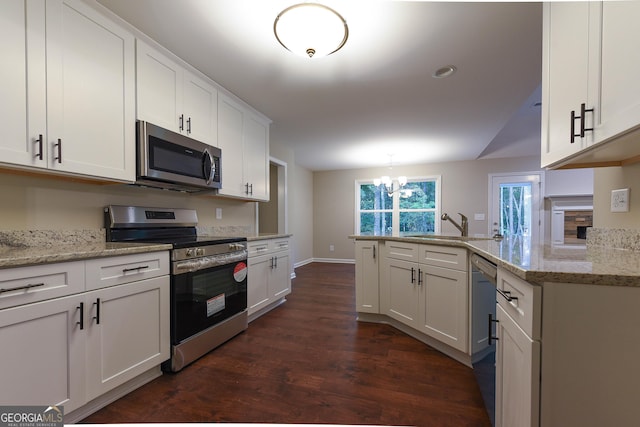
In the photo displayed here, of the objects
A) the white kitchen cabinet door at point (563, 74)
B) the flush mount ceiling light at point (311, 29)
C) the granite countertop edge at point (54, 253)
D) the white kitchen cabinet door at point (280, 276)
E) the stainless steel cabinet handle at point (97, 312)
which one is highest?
the flush mount ceiling light at point (311, 29)

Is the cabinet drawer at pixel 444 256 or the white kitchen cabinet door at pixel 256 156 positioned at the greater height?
the white kitchen cabinet door at pixel 256 156

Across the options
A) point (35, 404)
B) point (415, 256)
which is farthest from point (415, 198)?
point (35, 404)

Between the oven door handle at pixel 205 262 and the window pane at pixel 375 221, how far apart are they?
4419mm

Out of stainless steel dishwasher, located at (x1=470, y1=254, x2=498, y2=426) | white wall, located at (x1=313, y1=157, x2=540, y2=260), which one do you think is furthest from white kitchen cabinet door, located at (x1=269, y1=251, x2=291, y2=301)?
white wall, located at (x1=313, y1=157, x2=540, y2=260)

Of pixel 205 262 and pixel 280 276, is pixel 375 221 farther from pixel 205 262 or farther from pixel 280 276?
pixel 205 262

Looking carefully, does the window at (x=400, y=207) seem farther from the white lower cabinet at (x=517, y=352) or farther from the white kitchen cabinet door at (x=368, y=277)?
the white lower cabinet at (x=517, y=352)

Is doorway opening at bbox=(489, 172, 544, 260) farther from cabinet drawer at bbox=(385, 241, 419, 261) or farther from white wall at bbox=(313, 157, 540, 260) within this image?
cabinet drawer at bbox=(385, 241, 419, 261)

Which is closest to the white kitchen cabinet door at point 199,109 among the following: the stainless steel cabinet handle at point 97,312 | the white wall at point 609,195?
the stainless steel cabinet handle at point 97,312

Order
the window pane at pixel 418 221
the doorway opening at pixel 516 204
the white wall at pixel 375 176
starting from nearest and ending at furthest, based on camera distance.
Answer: the doorway opening at pixel 516 204 < the white wall at pixel 375 176 < the window pane at pixel 418 221

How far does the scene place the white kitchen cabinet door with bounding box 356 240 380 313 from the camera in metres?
2.72

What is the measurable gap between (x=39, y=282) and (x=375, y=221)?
587 cm

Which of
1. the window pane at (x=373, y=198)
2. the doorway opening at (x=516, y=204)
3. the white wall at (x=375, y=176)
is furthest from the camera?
the window pane at (x=373, y=198)

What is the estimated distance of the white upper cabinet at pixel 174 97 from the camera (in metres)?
1.93

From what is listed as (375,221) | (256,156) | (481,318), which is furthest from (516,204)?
(256,156)
